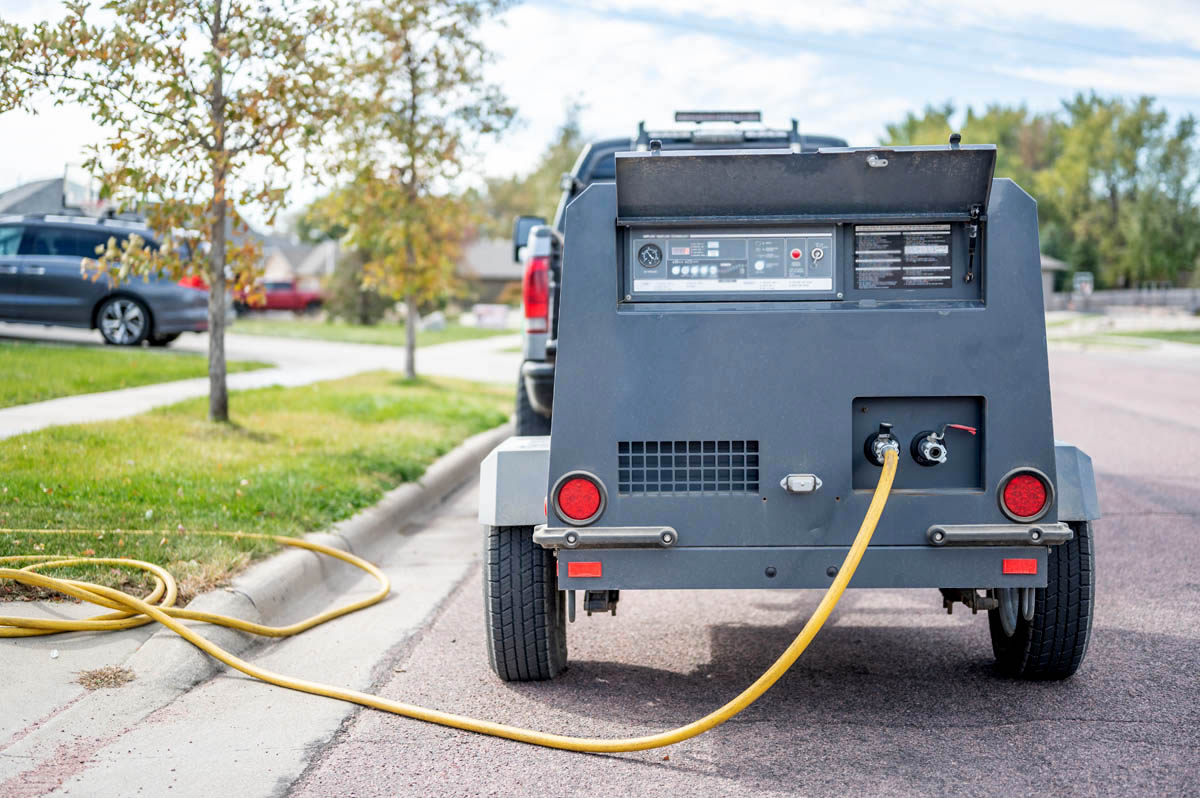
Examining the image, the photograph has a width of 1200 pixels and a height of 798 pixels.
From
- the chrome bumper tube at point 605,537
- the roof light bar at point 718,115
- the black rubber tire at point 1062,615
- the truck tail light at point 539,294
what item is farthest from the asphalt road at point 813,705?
the roof light bar at point 718,115

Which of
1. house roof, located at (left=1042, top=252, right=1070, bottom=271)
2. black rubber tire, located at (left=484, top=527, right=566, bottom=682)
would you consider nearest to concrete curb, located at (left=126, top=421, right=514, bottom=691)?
black rubber tire, located at (left=484, top=527, right=566, bottom=682)

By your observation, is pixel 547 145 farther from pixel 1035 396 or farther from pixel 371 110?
pixel 1035 396

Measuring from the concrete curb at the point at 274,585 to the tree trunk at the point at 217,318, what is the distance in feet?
6.10

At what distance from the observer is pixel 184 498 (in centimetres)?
679

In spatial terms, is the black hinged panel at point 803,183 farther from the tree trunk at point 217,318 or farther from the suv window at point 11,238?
the suv window at point 11,238

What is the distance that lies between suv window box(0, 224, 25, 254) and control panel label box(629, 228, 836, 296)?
1466 centimetres

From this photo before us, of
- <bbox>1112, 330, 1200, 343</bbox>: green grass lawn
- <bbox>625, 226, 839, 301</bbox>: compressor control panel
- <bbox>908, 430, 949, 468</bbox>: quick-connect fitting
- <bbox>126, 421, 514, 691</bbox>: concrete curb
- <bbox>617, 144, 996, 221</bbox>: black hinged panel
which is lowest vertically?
<bbox>126, 421, 514, 691</bbox>: concrete curb

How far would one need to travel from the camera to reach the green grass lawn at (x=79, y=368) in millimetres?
10930

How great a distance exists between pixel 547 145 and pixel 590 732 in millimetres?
79553

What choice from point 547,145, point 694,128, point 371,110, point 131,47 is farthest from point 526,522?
point 547,145

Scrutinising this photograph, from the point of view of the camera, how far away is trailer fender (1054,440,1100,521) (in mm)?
4070

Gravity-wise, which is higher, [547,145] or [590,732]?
[547,145]

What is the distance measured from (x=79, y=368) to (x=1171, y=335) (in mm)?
39887

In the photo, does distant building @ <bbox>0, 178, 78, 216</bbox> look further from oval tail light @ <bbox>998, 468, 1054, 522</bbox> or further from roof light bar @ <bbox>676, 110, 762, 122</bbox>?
oval tail light @ <bbox>998, 468, 1054, 522</bbox>
